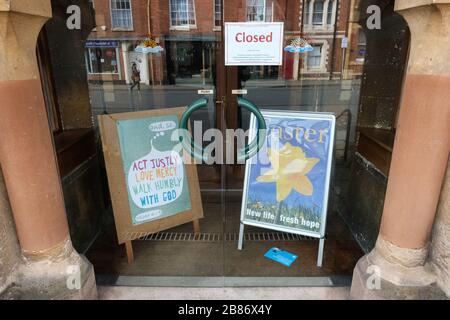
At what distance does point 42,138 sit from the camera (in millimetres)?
1810

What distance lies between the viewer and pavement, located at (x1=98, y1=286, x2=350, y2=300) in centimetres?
227

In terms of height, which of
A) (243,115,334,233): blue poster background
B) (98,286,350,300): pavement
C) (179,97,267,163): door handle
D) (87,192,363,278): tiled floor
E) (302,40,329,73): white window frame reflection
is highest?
(302,40,329,73): white window frame reflection

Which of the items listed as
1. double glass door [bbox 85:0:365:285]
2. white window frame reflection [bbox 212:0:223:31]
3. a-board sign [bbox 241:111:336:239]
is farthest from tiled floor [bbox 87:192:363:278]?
white window frame reflection [bbox 212:0:223:31]

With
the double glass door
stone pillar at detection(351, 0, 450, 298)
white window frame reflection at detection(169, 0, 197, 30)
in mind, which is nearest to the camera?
Answer: stone pillar at detection(351, 0, 450, 298)

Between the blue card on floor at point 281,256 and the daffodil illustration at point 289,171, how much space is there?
49cm

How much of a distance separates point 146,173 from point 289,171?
4.09 feet

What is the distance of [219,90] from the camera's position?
11.3ft

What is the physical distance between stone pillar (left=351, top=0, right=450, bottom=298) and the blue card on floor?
658 millimetres

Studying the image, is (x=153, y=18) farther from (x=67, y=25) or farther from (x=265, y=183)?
(x=265, y=183)

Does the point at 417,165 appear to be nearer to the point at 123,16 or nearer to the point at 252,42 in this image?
the point at 252,42

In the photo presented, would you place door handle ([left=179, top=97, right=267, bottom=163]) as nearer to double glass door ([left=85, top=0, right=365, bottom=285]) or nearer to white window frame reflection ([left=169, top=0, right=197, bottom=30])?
double glass door ([left=85, top=0, right=365, bottom=285])

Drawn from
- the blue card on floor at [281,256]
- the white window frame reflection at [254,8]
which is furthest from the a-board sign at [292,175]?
the white window frame reflection at [254,8]

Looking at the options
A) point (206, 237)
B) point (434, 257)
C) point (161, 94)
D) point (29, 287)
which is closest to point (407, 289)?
point (434, 257)

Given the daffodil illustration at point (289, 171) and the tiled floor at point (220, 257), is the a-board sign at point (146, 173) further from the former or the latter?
the daffodil illustration at point (289, 171)
